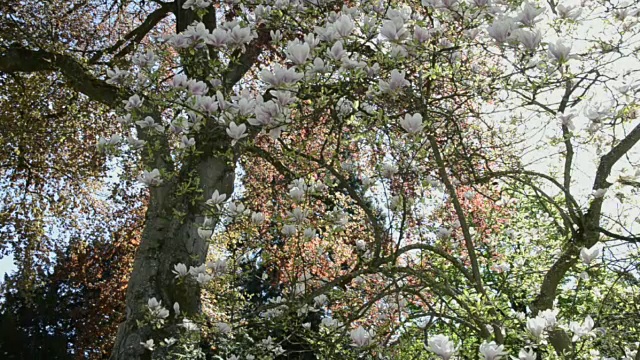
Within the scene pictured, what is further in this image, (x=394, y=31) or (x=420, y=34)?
(x=420, y=34)

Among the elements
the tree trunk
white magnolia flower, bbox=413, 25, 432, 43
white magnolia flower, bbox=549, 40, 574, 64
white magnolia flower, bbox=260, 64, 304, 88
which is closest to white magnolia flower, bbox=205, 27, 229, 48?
white magnolia flower, bbox=260, 64, 304, 88

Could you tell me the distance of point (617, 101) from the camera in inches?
119

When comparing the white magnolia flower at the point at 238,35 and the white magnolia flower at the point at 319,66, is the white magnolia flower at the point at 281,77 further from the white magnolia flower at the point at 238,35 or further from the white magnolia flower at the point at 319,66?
the white magnolia flower at the point at 238,35

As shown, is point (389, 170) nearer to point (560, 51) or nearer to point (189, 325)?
point (560, 51)

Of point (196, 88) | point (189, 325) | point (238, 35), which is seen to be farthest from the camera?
point (189, 325)

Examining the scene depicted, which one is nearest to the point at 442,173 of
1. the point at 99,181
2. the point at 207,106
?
the point at 207,106

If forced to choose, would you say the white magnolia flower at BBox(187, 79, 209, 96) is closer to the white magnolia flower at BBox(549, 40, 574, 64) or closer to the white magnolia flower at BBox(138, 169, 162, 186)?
the white magnolia flower at BBox(138, 169, 162, 186)

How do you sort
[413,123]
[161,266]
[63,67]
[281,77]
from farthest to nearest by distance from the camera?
[63,67] → [161,266] → [413,123] → [281,77]

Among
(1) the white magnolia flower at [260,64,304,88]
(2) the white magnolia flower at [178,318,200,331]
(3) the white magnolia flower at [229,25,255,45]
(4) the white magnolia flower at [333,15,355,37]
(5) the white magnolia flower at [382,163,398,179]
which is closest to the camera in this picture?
(1) the white magnolia flower at [260,64,304,88]

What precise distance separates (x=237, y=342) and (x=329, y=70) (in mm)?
2006

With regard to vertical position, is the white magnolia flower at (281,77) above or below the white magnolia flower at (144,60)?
below

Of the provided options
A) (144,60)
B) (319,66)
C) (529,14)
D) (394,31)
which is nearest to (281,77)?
(319,66)

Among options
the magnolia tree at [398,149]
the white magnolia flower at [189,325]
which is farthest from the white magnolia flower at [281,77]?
the white magnolia flower at [189,325]

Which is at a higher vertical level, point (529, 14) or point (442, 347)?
point (529, 14)
